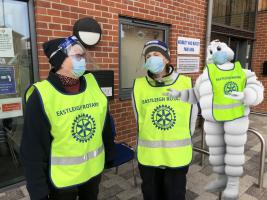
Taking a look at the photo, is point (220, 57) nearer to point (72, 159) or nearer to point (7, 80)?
point (72, 159)

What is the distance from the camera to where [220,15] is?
17.3ft

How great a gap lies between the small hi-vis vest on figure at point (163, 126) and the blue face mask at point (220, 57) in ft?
1.26

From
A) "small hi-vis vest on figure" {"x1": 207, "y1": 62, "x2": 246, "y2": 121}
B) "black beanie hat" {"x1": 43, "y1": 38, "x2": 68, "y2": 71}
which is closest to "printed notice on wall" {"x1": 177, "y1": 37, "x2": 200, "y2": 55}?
"small hi-vis vest on figure" {"x1": 207, "y1": 62, "x2": 246, "y2": 121}

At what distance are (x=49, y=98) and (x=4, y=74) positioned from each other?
150 centimetres

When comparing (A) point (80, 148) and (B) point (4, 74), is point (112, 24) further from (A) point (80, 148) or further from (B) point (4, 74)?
(A) point (80, 148)

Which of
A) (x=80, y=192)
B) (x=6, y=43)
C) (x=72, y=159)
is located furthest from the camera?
(x=6, y=43)

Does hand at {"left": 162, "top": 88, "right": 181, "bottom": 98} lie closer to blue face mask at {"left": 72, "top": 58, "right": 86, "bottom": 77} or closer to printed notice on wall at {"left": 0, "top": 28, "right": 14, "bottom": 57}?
blue face mask at {"left": 72, "top": 58, "right": 86, "bottom": 77}

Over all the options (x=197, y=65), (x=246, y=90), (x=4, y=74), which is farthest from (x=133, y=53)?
(x=246, y=90)

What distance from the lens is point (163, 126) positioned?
1864 millimetres

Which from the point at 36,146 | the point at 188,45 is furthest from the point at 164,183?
the point at 188,45

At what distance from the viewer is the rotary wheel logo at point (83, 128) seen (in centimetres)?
152

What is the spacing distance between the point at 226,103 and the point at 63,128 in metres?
1.28

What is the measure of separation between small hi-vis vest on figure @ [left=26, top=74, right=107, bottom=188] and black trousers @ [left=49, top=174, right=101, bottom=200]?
0.24ft

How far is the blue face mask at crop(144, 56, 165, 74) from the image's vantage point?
1.86 m
